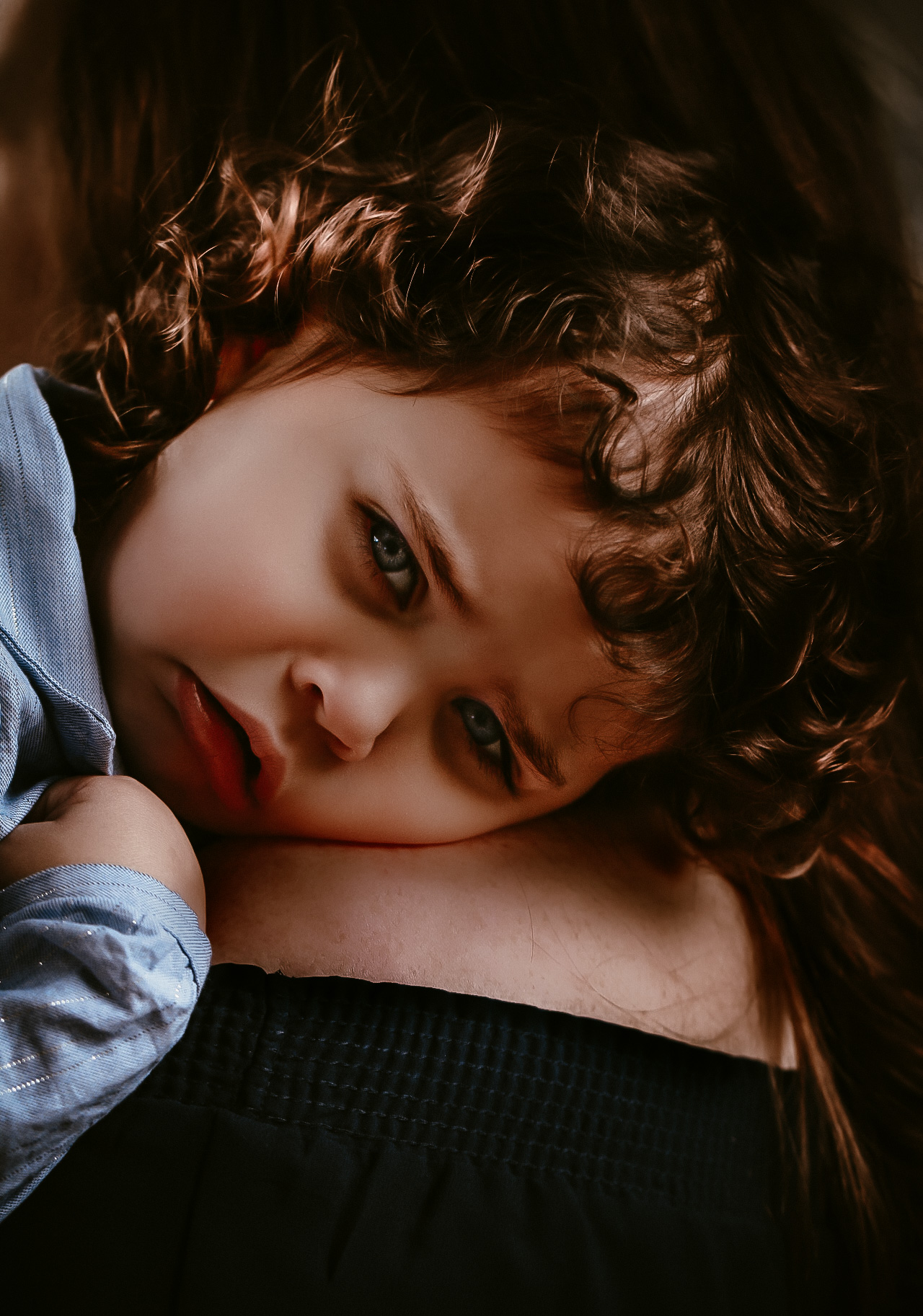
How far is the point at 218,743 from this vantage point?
0.43 m

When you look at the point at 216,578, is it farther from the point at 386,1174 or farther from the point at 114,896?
the point at 386,1174

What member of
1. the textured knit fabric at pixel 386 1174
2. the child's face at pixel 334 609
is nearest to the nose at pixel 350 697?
the child's face at pixel 334 609

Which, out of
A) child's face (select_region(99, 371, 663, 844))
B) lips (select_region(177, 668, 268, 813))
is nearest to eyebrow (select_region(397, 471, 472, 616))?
child's face (select_region(99, 371, 663, 844))

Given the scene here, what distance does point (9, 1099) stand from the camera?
12.4 inches

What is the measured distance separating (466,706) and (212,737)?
0.38 ft

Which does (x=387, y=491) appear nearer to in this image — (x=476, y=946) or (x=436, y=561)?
(x=436, y=561)

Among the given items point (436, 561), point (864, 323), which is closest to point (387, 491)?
point (436, 561)

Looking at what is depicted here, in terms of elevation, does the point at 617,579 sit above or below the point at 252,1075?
above

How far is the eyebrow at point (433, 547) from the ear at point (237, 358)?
132 millimetres

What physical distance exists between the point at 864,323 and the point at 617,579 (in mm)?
248

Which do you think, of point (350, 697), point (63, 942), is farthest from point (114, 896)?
point (350, 697)

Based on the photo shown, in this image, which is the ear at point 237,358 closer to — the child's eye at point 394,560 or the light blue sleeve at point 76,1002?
the child's eye at point 394,560

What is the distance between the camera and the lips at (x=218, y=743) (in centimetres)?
43

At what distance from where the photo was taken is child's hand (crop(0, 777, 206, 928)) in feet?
1.23
